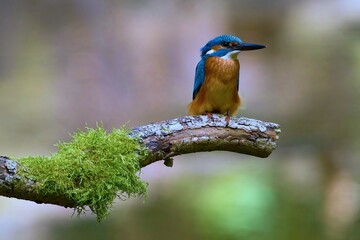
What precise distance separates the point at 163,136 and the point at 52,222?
376 centimetres

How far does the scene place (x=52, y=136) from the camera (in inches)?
234

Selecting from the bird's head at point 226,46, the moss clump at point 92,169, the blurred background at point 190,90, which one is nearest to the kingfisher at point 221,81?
the bird's head at point 226,46

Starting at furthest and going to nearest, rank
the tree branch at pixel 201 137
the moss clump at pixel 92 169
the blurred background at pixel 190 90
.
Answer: the blurred background at pixel 190 90
the tree branch at pixel 201 137
the moss clump at pixel 92 169

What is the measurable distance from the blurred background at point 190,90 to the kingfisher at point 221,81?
2.85 m

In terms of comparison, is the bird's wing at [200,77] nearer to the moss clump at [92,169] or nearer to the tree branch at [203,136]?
the tree branch at [203,136]

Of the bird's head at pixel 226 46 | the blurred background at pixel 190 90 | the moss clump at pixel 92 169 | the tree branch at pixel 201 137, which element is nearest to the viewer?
the moss clump at pixel 92 169

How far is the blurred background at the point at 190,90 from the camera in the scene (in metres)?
5.45

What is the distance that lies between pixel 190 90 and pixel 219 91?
3.67 m

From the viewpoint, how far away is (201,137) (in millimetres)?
1797

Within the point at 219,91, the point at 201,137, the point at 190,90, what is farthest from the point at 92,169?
the point at 190,90

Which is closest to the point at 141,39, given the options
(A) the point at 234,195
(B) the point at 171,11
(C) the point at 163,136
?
(B) the point at 171,11

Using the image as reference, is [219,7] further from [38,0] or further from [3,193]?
[3,193]

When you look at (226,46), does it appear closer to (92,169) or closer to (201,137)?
(201,137)

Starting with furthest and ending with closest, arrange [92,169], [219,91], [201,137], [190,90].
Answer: [190,90], [219,91], [201,137], [92,169]
